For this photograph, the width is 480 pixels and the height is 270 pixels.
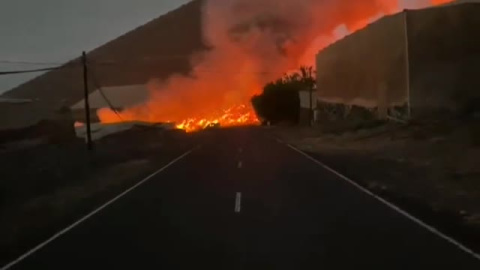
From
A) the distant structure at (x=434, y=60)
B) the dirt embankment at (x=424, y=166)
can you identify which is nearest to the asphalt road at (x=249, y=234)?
the dirt embankment at (x=424, y=166)

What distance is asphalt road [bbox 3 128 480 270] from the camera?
8484 millimetres

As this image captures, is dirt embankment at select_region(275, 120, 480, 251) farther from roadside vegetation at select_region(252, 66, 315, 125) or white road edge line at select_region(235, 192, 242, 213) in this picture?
roadside vegetation at select_region(252, 66, 315, 125)

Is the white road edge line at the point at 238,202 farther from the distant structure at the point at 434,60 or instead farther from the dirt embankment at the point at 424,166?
the distant structure at the point at 434,60

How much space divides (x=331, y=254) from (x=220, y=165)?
1847cm

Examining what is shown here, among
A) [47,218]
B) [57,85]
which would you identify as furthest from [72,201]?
[57,85]

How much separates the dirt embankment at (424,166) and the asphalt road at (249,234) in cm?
83

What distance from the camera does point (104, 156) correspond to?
35.4 m

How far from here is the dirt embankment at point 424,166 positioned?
44.1 ft

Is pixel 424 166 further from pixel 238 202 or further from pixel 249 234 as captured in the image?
pixel 249 234

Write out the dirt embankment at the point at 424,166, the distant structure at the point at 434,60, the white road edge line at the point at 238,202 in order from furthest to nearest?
the distant structure at the point at 434,60 < the white road edge line at the point at 238,202 < the dirt embankment at the point at 424,166

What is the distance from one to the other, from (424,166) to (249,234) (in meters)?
14.7

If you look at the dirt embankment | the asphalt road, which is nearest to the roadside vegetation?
the dirt embankment

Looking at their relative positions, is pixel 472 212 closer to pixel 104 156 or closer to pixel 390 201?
pixel 390 201

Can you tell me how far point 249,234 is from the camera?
420 inches
